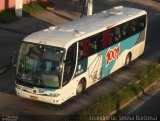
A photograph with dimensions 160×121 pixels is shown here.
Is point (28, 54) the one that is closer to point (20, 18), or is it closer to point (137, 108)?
point (137, 108)

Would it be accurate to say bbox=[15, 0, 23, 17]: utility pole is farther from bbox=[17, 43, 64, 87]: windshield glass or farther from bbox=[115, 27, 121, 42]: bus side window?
bbox=[17, 43, 64, 87]: windshield glass

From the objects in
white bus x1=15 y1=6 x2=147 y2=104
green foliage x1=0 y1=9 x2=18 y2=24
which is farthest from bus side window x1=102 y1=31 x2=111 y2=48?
green foliage x1=0 y1=9 x2=18 y2=24

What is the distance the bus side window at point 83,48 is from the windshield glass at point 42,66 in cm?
132

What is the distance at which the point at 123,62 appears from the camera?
23.8m

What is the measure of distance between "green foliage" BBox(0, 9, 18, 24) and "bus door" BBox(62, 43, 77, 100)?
1430cm

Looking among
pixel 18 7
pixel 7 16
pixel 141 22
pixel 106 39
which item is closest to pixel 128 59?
pixel 141 22

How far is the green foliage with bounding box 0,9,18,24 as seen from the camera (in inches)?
1259

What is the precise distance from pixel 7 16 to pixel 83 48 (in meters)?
14.3

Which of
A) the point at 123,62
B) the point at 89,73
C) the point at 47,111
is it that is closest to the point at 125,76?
the point at 123,62

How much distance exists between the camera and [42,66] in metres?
18.0

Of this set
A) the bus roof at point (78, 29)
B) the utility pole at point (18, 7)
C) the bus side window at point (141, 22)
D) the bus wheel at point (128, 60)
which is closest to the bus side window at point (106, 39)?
the bus roof at point (78, 29)

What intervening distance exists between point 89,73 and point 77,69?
1287 mm

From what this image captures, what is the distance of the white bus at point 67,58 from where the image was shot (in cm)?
1803

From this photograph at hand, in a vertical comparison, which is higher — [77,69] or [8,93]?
[77,69]
